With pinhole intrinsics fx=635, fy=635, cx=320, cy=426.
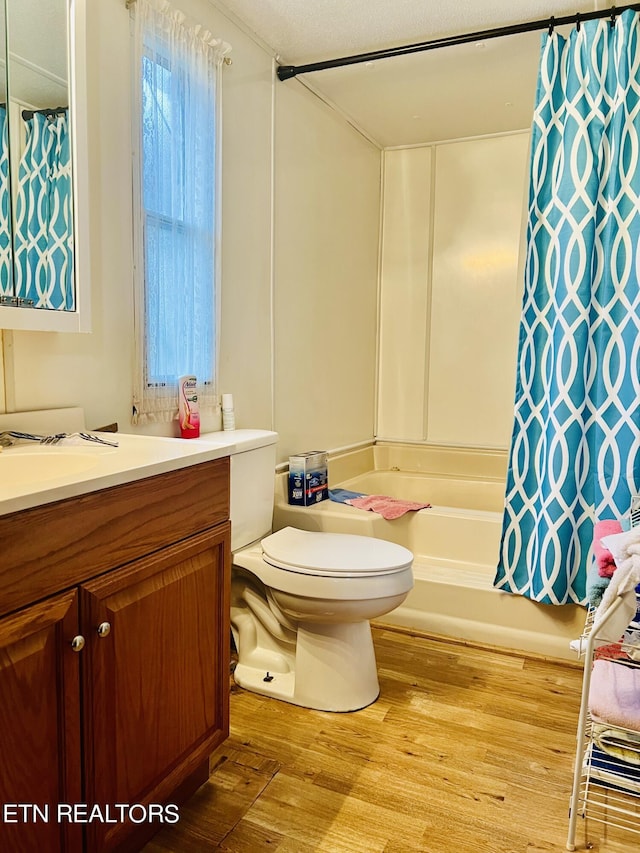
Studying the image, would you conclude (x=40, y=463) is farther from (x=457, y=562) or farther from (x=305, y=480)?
(x=457, y=562)

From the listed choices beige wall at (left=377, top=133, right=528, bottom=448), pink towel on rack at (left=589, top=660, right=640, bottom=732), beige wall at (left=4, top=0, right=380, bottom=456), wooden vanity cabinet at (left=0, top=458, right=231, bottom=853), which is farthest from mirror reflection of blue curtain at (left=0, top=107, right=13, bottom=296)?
beige wall at (left=377, top=133, right=528, bottom=448)

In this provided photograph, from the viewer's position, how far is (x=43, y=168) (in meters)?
1.50

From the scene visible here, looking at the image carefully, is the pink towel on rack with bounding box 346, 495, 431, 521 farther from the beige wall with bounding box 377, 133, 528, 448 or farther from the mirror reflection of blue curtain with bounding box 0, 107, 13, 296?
the mirror reflection of blue curtain with bounding box 0, 107, 13, 296

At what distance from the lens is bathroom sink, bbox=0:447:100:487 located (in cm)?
128

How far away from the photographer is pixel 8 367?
148 cm

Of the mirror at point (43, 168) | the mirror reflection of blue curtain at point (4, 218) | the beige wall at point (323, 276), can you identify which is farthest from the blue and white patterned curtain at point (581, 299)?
the mirror reflection of blue curtain at point (4, 218)

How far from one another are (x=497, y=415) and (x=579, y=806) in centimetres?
214

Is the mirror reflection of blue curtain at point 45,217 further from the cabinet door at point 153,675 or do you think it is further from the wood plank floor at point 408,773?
the wood plank floor at point 408,773

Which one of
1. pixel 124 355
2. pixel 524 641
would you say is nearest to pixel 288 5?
pixel 124 355

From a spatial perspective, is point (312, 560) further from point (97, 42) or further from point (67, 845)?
point (97, 42)

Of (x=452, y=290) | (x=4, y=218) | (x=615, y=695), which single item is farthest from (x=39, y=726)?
(x=452, y=290)

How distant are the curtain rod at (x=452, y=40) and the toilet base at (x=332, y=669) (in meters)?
2.04

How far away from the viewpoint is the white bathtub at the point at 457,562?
240 cm

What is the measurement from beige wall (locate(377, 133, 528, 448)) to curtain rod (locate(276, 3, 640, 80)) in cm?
107
